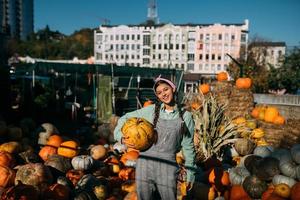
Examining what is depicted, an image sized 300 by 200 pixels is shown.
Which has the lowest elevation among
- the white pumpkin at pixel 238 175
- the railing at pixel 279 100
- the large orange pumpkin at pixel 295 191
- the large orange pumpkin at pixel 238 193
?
the large orange pumpkin at pixel 238 193

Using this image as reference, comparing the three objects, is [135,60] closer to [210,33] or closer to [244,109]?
[210,33]

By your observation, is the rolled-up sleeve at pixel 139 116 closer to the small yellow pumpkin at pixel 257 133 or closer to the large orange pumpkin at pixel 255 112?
the small yellow pumpkin at pixel 257 133

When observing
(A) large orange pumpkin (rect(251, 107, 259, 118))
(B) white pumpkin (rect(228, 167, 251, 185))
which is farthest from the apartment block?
(B) white pumpkin (rect(228, 167, 251, 185))

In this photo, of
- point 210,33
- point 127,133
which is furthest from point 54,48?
point 127,133

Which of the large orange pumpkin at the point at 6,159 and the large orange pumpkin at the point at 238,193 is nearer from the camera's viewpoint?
the large orange pumpkin at the point at 238,193

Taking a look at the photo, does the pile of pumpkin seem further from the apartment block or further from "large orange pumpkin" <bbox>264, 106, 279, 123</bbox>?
the apartment block

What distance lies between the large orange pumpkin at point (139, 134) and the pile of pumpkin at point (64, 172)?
2.39 m

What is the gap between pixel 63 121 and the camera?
14.7 metres

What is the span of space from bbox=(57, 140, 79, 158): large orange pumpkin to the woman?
4418 mm

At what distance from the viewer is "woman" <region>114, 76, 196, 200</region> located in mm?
3371

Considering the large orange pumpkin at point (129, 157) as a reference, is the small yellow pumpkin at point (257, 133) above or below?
above

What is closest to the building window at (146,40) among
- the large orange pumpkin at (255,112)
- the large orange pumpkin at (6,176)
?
the large orange pumpkin at (255,112)

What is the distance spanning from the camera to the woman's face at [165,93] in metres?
Result: 3.39

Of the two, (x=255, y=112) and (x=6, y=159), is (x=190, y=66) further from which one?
(x=6, y=159)
